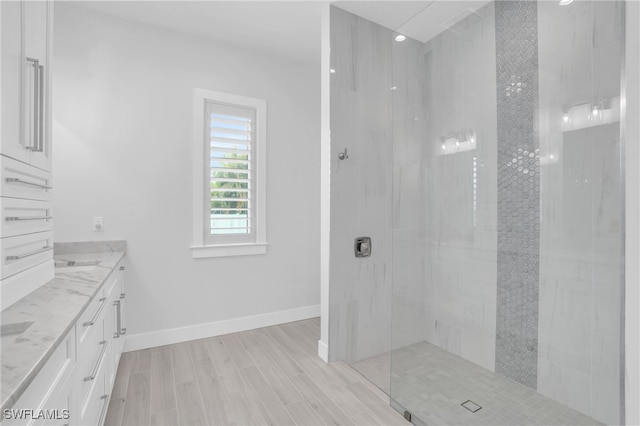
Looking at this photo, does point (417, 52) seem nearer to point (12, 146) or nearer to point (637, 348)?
point (637, 348)

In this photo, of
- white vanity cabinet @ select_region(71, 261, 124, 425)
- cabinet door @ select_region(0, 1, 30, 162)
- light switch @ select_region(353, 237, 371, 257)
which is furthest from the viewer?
light switch @ select_region(353, 237, 371, 257)

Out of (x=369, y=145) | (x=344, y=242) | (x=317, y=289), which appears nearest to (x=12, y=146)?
(x=344, y=242)

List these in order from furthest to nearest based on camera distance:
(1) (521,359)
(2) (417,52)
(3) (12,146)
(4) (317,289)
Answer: (4) (317,289) → (2) (417,52) → (1) (521,359) → (3) (12,146)

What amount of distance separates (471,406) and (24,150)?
248 cm

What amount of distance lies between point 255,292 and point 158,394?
1.26 metres

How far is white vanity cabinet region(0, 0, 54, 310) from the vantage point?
106cm

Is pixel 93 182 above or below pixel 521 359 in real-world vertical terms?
above

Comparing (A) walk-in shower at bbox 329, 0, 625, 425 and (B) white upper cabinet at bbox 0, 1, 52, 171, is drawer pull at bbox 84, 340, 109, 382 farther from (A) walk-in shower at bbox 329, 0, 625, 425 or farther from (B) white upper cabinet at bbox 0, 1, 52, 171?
(A) walk-in shower at bbox 329, 0, 625, 425

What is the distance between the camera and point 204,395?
1979 millimetres

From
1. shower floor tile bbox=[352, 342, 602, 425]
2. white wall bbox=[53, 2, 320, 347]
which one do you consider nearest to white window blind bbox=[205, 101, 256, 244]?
white wall bbox=[53, 2, 320, 347]

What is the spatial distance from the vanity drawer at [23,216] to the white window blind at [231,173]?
4.94 ft

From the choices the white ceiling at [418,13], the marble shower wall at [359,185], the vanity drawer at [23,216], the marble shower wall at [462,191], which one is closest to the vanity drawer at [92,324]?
the vanity drawer at [23,216]

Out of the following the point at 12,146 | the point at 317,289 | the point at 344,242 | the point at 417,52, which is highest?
the point at 417,52

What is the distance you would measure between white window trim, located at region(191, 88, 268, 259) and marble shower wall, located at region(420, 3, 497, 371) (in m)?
1.66
